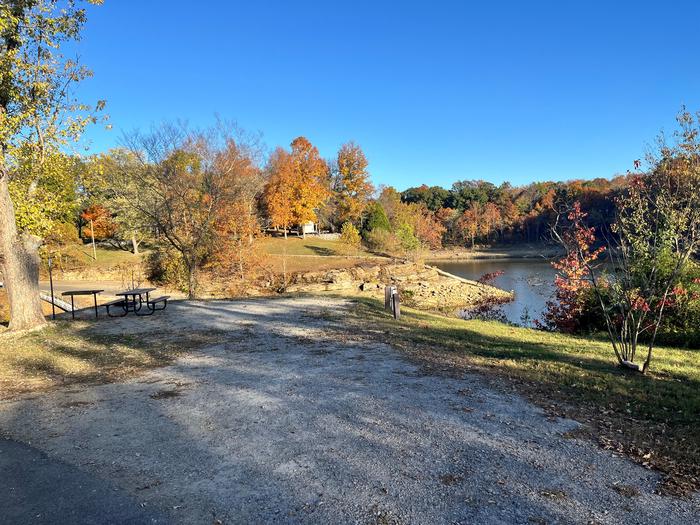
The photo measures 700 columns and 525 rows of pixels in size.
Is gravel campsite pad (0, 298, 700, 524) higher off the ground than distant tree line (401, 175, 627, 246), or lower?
lower

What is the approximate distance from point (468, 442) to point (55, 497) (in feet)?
10.4

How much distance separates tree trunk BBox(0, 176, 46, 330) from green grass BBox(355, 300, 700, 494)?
698 centimetres

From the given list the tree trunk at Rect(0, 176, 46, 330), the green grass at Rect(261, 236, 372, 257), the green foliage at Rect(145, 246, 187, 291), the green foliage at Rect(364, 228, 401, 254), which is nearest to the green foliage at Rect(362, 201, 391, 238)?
the green foliage at Rect(364, 228, 401, 254)

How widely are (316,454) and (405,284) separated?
23930mm

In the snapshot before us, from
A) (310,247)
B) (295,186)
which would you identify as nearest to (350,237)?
(310,247)

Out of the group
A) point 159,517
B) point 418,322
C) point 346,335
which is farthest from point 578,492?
point 418,322

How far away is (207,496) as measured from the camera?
310cm

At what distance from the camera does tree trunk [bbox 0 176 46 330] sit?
9.05 metres

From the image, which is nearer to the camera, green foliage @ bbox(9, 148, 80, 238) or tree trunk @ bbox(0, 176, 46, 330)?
tree trunk @ bbox(0, 176, 46, 330)

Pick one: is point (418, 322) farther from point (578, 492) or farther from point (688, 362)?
point (578, 492)

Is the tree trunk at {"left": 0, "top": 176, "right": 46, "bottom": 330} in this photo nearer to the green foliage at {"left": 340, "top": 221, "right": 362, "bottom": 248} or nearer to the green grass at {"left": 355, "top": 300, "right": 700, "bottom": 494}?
the green grass at {"left": 355, "top": 300, "right": 700, "bottom": 494}

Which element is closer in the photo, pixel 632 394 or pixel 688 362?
pixel 632 394

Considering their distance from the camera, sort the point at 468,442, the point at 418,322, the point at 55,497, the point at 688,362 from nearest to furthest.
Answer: the point at 55,497, the point at 468,442, the point at 688,362, the point at 418,322

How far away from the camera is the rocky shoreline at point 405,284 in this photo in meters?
22.9
